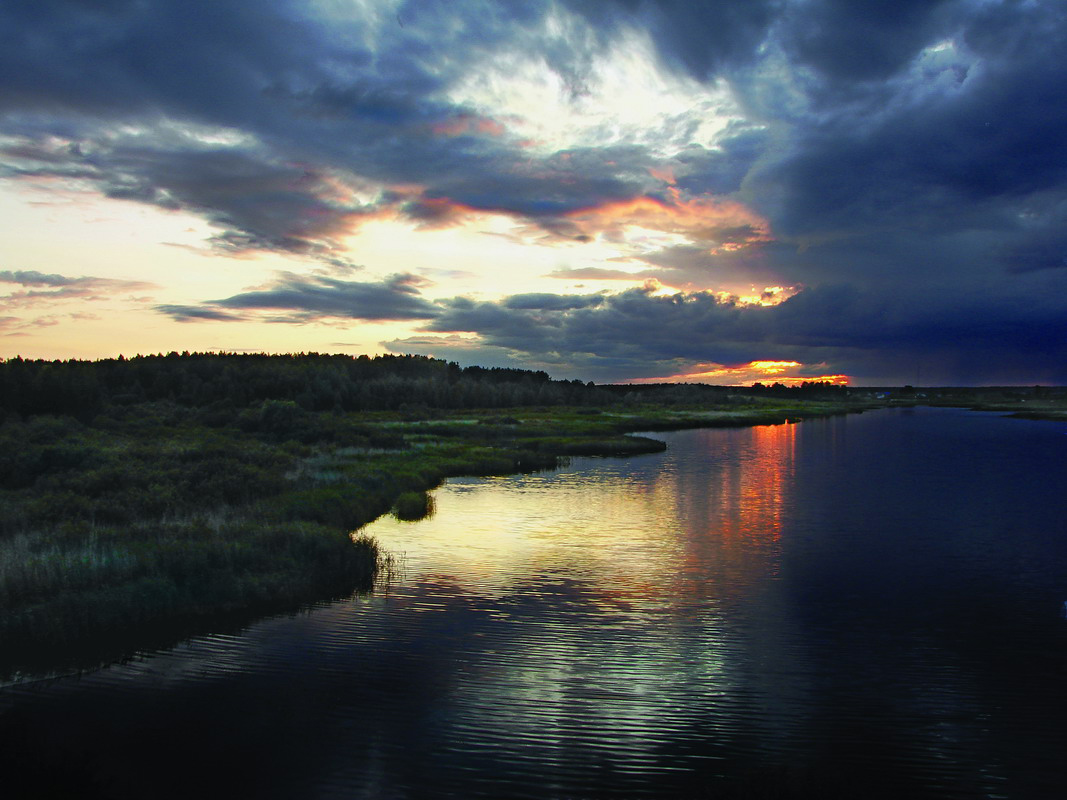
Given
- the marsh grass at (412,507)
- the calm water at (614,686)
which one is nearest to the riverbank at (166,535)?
the marsh grass at (412,507)

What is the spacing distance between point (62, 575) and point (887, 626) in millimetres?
20977

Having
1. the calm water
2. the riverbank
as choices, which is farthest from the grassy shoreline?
the calm water

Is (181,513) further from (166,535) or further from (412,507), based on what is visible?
(412,507)

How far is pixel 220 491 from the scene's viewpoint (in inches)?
1150

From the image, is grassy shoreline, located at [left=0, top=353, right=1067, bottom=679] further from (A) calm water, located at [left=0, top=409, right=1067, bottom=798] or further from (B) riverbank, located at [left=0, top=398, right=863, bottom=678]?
(A) calm water, located at [left=0, top=409, right=1067, bottom=798]

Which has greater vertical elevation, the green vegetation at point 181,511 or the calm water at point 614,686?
the green vegetation at point 181,511

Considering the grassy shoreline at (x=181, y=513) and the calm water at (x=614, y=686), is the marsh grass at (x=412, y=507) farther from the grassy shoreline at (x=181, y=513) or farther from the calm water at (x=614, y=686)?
the calm water at (x=614, y=686)

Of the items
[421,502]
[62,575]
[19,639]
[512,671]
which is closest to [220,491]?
[421,502]

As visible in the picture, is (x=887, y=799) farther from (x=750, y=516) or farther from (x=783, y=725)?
(x=750, y=516)

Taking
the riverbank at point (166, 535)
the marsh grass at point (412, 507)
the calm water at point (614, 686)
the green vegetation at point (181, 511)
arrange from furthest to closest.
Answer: the marsh grass at point (412, 507) < the green vegetation at point (181, 511) < the riverbank at point (166, 535) < the calm water at point (614, 686)

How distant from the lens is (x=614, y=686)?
14.0m

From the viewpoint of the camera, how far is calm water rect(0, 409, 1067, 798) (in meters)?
10.9

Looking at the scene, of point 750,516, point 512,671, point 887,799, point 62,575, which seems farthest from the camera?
point 750,516

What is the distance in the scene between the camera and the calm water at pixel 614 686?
1093cm
